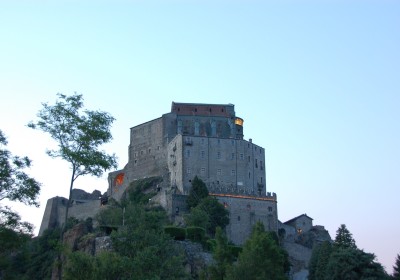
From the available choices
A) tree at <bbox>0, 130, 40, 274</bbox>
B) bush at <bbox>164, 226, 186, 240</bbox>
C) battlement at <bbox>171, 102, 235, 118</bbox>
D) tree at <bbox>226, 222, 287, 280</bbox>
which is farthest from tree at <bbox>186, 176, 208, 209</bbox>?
tree at <bbox>0, 130, 40, 274</bbox>

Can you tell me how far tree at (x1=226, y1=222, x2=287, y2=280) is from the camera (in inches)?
1668

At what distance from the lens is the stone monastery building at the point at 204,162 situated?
84562 millimetres

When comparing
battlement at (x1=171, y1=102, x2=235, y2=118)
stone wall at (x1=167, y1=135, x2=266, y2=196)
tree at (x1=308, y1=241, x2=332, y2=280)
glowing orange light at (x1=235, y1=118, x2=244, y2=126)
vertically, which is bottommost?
tree at (x1=308, y1=241, x2=332, y2=280)

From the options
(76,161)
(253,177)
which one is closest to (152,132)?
(253,177)

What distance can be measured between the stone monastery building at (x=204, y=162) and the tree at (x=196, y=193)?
180 cm

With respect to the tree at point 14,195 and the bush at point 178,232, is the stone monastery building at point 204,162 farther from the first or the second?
the tree at point 14,195

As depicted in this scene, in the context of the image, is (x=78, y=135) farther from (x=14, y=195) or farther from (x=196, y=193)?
(x=196, y=193)

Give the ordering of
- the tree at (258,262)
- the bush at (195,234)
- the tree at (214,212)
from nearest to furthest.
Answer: the tree at (258,262) → the bush at (195,234) → the tree at (214,212)

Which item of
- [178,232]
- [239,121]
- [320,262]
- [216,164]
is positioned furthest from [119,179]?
[320,262]

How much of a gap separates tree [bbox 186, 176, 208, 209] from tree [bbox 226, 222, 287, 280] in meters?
33.4

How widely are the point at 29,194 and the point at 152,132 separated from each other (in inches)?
2913

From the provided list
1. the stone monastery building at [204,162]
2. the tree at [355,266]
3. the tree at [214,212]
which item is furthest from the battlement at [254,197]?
the tree at [355,266]

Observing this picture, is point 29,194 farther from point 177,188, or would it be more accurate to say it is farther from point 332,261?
point 177,188

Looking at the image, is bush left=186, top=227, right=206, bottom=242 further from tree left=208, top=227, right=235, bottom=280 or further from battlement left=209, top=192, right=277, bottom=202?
battlement left=209, top=192, right=277, bottom=202
